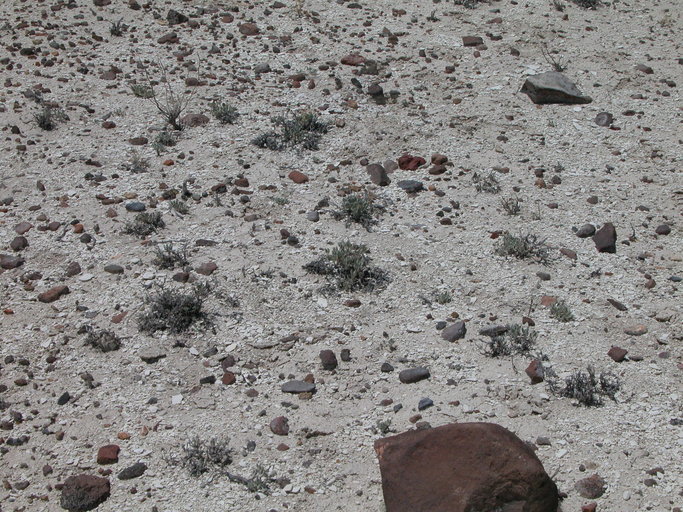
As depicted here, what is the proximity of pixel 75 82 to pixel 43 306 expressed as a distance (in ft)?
13.2

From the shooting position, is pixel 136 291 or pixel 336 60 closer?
pixel 136 291

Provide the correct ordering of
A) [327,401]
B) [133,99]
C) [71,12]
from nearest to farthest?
[327,401] → [133,99] → [71,12]

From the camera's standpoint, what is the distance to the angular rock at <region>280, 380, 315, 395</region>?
19.8ft

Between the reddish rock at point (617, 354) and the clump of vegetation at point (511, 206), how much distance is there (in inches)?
79.2

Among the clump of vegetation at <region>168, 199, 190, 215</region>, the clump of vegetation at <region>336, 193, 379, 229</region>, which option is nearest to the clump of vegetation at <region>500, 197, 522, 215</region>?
the clump of vegetation at <region>336, 193, 379, 229</region>

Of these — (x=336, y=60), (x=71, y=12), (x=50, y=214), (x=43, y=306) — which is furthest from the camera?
(x=71, y=12)

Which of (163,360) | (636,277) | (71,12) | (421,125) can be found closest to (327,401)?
(163,360)

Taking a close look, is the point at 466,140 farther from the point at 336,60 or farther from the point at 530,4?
the point at 530,4

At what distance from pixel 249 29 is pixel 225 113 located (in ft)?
7.67

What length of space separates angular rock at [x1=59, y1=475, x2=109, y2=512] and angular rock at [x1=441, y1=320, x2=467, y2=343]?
2745 mm

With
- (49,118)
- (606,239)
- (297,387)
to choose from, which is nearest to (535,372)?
(297,387)

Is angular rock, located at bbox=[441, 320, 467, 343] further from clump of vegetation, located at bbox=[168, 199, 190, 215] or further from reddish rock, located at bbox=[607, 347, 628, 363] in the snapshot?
clump of vegetation, located at bbox=[168, 199, 190, 215]

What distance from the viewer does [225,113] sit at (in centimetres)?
911

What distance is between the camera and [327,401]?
19.6ft
